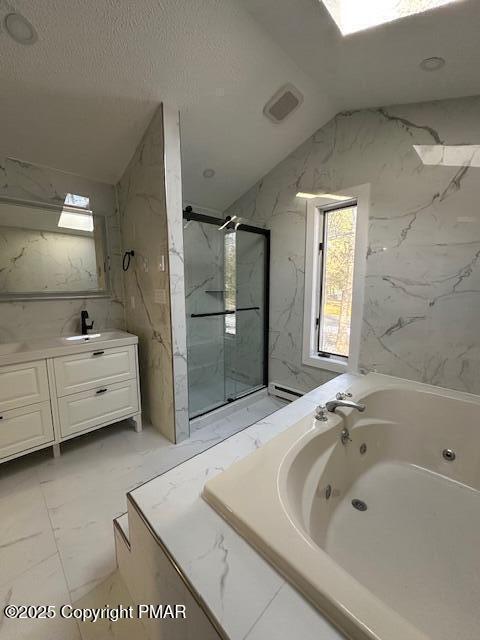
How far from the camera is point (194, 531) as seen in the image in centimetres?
81

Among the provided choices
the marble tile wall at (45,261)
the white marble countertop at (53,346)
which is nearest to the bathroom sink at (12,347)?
the white marble countertop at (53,346)

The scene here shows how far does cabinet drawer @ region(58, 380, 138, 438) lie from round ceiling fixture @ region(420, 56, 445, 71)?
8.63 feet

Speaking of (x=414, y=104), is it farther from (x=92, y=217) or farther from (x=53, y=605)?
(x=53, y=605)

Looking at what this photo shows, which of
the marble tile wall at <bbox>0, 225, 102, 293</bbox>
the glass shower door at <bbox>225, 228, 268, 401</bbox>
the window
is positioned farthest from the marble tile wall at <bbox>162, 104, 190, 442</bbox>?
the window

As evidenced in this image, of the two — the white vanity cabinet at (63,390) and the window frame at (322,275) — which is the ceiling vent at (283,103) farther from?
the white vanity cabinet at (63,390)

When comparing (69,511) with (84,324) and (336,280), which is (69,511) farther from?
(336,280)

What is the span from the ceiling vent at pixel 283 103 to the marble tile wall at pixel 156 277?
2.54 ft

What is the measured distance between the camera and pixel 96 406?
1895 mm

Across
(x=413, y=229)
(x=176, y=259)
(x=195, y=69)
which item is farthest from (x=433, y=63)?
(x=176, y=259)

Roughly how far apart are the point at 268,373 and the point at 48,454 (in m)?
1.93

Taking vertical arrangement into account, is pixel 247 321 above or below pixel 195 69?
below

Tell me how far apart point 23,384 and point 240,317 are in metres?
1.81

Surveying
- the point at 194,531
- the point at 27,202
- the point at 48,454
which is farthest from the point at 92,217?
the point at 194,531

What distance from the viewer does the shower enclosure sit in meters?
2.55
